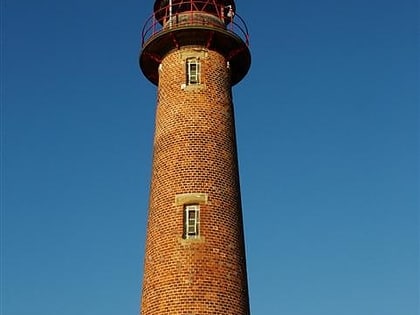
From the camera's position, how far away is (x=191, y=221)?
2084 cm

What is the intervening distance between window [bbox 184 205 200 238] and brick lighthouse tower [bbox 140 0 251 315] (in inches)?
1.2

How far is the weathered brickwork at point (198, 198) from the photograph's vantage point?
65.0 ft

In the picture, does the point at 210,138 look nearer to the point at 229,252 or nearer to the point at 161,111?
the point at 161,111

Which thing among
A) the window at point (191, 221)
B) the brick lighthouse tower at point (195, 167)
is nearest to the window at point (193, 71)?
the brick lighthouse tower at point (195, 167)

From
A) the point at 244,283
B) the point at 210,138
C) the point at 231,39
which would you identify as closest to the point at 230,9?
the point at 231,39

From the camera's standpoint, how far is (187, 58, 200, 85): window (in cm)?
2314

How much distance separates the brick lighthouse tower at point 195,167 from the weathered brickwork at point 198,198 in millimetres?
30

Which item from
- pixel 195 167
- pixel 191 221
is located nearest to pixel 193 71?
pixel 195 167

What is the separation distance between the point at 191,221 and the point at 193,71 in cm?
557

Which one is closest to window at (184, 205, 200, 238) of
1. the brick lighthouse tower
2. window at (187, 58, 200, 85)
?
the brick lighthouse tower

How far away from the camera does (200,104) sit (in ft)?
74.0

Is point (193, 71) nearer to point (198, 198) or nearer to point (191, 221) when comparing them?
point (198, 198)

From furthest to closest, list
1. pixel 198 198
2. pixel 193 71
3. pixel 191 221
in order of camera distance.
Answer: pixel 193 71
pixel 198 198
pixel 191 221

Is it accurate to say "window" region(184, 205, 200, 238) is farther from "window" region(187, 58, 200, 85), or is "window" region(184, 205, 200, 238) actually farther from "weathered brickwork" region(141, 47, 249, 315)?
"window" region(187, 58, 200, 85)
